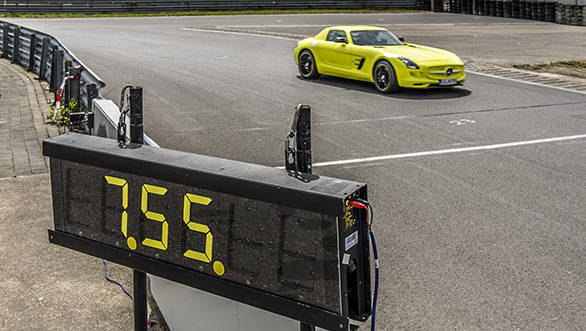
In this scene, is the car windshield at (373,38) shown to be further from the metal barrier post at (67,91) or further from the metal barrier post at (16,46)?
the metal barrier post at (16,46)

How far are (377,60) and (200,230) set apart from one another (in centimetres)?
1249

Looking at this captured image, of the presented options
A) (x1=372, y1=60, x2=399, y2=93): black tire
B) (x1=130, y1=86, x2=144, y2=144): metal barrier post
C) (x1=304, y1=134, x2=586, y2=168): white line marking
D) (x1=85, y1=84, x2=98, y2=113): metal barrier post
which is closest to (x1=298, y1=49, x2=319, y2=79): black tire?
(x1=372, y1=60, x2=399, y2=93): black tire

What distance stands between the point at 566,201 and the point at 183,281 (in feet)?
17.6

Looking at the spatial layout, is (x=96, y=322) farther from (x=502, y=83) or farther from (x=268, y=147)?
(x=502, y=83)

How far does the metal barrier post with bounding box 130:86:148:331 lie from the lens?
4445 mm

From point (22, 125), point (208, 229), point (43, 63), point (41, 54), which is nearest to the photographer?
point (208, 229)

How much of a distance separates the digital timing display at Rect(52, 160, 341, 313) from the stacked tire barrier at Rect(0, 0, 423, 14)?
152 feet

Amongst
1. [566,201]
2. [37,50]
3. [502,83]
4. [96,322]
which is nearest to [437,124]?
[566,201]

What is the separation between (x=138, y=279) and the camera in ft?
14.6

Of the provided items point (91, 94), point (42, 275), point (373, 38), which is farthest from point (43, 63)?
point (42, 275)

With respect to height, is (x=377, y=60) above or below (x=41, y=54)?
below

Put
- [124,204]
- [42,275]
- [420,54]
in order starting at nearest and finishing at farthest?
1. [124,204]
2. [42,275]
3. [420,54]

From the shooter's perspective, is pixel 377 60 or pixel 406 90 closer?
pixel 377 60

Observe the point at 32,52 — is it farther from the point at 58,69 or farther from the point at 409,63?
the point at 409,63
